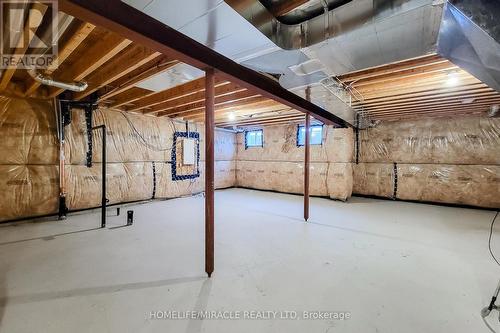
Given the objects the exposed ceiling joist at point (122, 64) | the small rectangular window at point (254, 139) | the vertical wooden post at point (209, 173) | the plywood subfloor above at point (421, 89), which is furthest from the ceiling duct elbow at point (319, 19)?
the small rectangular window at point (254, 139)

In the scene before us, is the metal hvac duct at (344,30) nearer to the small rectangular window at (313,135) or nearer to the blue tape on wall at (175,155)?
the small rectangular window at (313,135)

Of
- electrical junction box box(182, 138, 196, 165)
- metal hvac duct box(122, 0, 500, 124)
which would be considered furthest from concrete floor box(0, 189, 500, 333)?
electrical junction box box(182, 138, 196, 165)

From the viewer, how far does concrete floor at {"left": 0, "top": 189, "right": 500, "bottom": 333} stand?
1462 millimetres

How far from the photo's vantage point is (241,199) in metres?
5.72

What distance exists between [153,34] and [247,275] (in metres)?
2.11

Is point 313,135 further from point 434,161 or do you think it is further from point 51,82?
point 51,82

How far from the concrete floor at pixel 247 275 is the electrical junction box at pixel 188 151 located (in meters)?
2.69

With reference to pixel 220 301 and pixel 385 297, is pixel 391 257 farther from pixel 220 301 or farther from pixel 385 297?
pixel 220 301

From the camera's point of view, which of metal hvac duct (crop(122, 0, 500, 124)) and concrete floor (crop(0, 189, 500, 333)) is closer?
metal hvac duct (crop(122, 0, 500, 124))

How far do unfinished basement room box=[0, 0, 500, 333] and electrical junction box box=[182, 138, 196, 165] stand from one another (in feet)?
1.34

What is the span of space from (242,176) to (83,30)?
628cm

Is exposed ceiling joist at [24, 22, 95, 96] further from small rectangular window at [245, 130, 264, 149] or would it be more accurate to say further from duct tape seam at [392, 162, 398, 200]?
duct tape seam at [392, 162, 398, 200]

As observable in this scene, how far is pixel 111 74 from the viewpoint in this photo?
2.77 metres

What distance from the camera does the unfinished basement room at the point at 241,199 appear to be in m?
1.45
